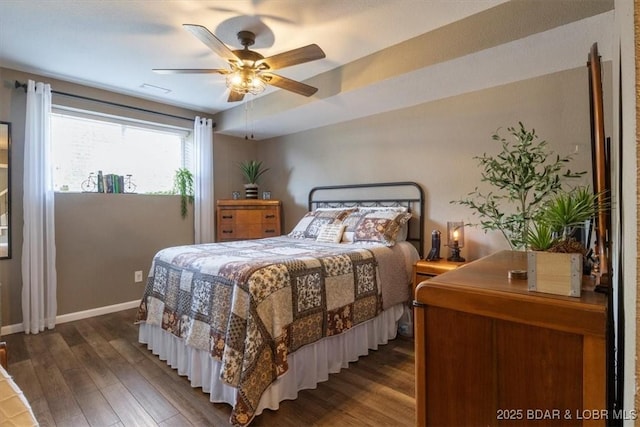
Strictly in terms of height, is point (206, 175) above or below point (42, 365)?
above

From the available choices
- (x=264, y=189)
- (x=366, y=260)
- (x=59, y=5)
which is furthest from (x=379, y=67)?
(x=264, y=189)

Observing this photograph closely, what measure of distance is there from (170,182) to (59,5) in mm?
2411

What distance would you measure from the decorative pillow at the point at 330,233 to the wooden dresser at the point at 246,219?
1298 mm

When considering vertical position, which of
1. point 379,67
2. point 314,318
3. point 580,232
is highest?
point 379,67

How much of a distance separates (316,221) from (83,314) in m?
2.77

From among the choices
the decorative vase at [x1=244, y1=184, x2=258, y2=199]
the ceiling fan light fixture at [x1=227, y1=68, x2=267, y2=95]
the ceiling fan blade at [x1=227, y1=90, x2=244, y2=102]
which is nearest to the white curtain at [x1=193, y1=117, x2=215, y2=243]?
the decorative vase at [x1=244, y1=184, x2=258, y2=199]

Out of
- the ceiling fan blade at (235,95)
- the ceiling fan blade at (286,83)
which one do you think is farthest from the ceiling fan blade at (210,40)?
the ceiling fan blade at (235,95)

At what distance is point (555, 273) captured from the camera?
0.82m

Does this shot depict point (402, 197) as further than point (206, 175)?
No

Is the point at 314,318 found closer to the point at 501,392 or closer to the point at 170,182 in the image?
the point at 501,392

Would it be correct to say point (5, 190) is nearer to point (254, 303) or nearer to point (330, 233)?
point (254, 303)

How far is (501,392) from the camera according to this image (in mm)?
817

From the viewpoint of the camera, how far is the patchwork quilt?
5.69ft

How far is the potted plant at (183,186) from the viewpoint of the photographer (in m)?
4.23
